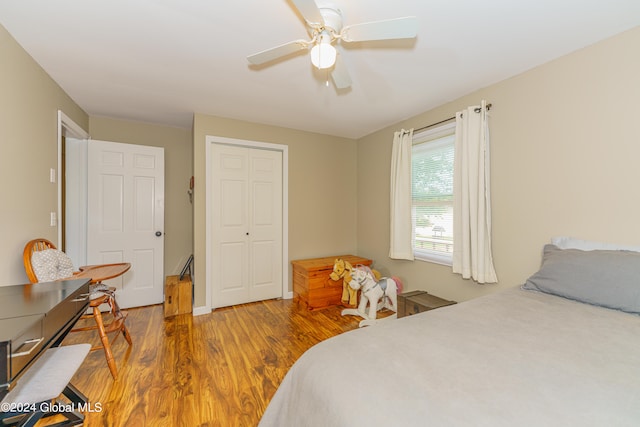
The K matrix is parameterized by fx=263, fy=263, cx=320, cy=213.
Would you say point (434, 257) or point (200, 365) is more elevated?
point (434, 257)

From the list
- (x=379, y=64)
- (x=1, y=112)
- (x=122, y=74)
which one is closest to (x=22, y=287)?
(x=1, y=112)

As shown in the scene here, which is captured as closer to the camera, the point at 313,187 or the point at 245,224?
the point at 245,224

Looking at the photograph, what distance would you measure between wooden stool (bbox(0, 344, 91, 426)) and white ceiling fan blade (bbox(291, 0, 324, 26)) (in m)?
2.01

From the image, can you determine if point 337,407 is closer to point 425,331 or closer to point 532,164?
point 425,331

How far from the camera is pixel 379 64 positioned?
2068 millimetres

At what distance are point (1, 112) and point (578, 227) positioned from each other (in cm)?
388

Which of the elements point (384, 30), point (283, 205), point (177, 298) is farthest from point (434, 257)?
point (177, 298)

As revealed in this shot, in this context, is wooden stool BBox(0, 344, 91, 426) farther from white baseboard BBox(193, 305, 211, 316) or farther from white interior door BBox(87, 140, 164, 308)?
white interior door BBox(87, 140, 164, 308)

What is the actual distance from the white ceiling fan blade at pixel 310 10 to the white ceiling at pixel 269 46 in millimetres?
233

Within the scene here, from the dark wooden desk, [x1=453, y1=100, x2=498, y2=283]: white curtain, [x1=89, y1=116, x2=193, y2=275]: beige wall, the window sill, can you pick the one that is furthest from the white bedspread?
[x1=89, y1=116, x2=193, y2=275]: beige wall

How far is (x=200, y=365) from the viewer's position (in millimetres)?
2053

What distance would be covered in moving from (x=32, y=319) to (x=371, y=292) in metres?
2.53

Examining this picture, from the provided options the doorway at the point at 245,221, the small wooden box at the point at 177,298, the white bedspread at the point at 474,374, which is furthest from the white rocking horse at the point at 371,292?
the small wooden box at the point at 177,298

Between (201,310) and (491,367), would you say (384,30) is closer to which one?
(491,367)
